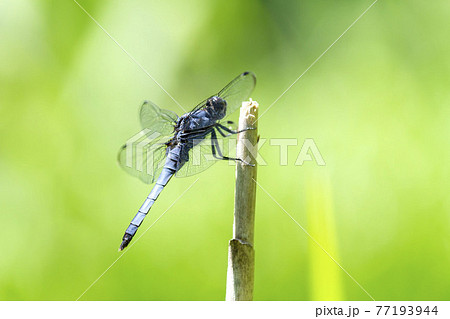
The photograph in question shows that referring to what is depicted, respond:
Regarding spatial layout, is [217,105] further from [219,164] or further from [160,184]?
[160,184]

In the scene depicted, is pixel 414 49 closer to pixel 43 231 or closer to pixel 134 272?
pixel 134 272

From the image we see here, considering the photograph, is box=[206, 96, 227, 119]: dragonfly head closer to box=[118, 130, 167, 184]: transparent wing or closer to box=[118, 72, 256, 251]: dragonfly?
box=[118, 72, 256, 251]: dragonfly

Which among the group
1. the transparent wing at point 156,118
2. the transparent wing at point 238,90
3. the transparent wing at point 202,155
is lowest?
the transparent wing at point 202,155

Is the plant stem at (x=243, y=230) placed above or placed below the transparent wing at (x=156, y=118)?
below

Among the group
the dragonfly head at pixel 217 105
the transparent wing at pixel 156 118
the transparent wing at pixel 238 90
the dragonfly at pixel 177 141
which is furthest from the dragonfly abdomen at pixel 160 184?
the transparent wing at pixel 238 90

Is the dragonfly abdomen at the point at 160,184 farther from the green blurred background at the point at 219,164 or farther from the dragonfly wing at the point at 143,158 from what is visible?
the green blurred background at the point at 219,164

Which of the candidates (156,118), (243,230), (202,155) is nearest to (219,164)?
(202,155)

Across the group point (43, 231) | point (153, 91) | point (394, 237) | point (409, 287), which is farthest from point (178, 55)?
point (409, 287)

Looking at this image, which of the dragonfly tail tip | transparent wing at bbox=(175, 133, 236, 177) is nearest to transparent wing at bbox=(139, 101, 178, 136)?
transparent wing at bbox=(175, 133, 236, 177)
